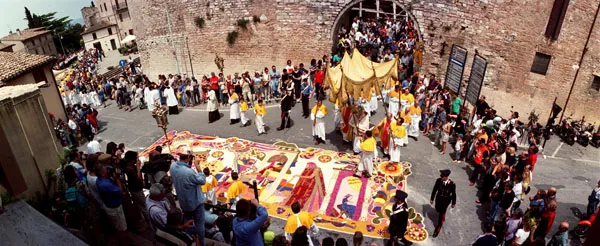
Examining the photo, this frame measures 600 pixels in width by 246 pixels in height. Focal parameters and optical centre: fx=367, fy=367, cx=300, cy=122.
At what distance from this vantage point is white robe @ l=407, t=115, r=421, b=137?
12.6 m

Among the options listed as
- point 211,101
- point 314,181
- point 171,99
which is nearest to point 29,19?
point 171,99

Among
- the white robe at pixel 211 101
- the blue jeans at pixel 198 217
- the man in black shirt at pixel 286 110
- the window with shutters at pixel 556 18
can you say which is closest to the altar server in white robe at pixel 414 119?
the man in black shirt at pixel 286 110

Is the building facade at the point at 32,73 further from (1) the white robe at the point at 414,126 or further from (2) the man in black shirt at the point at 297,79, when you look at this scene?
(1) the white robe at the point at 414,126

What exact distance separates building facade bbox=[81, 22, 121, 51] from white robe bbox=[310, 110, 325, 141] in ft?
164

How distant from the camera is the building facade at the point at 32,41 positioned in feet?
141

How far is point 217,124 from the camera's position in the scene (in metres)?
15.5

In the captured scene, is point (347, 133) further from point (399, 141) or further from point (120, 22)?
point (120, 22)

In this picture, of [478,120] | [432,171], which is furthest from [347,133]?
[478,120]

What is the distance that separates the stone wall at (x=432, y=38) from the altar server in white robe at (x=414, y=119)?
5.80 meters

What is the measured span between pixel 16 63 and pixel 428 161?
690 inches

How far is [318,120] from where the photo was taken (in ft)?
41.1

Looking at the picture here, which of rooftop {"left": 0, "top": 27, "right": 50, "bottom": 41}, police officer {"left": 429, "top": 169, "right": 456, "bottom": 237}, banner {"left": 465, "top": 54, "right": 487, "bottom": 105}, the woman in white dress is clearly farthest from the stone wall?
rooftop {"left": 0, "top": 27, "right": 50, "bottom": 41}

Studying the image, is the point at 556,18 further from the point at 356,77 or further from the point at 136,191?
the point at 136,191

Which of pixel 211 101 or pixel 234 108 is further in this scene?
pixel 211 101
